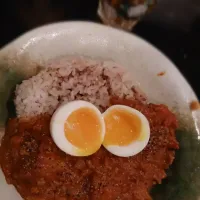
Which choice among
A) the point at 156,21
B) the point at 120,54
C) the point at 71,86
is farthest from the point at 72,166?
the point at 156,21

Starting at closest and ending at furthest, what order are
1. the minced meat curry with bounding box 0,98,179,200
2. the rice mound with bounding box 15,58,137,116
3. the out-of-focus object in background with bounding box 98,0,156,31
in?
the minced meat curry with bounding box 0,98,179,200 < the rice mound with bounding box 15,58,137,116 < the out-of-focus object in background with bounding box 98,0,156,31

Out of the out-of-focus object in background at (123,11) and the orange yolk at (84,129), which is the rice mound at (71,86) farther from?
the out-of-focus object in background at (123,11)

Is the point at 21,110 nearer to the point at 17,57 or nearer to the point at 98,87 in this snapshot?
the point at 17,57

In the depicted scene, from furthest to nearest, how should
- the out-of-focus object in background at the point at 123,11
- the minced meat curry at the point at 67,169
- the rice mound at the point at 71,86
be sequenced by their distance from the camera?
the out-of-focus object in background at the point at 123,11
the rice mound at the point at 71,86
the minced meat curry at the point at 67,169

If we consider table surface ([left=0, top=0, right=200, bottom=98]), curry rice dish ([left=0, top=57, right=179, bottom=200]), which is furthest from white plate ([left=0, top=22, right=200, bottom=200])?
table surface ([left=0, top=0, right=200, bottom=98])

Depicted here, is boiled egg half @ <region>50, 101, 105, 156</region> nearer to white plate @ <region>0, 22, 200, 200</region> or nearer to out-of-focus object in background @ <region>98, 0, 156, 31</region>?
white plate @ <region>0, 22, 200, 200</region>

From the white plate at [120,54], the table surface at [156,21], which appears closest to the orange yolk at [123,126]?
the white plate at [120,54]

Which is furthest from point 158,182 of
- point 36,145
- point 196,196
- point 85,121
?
point 36,145
